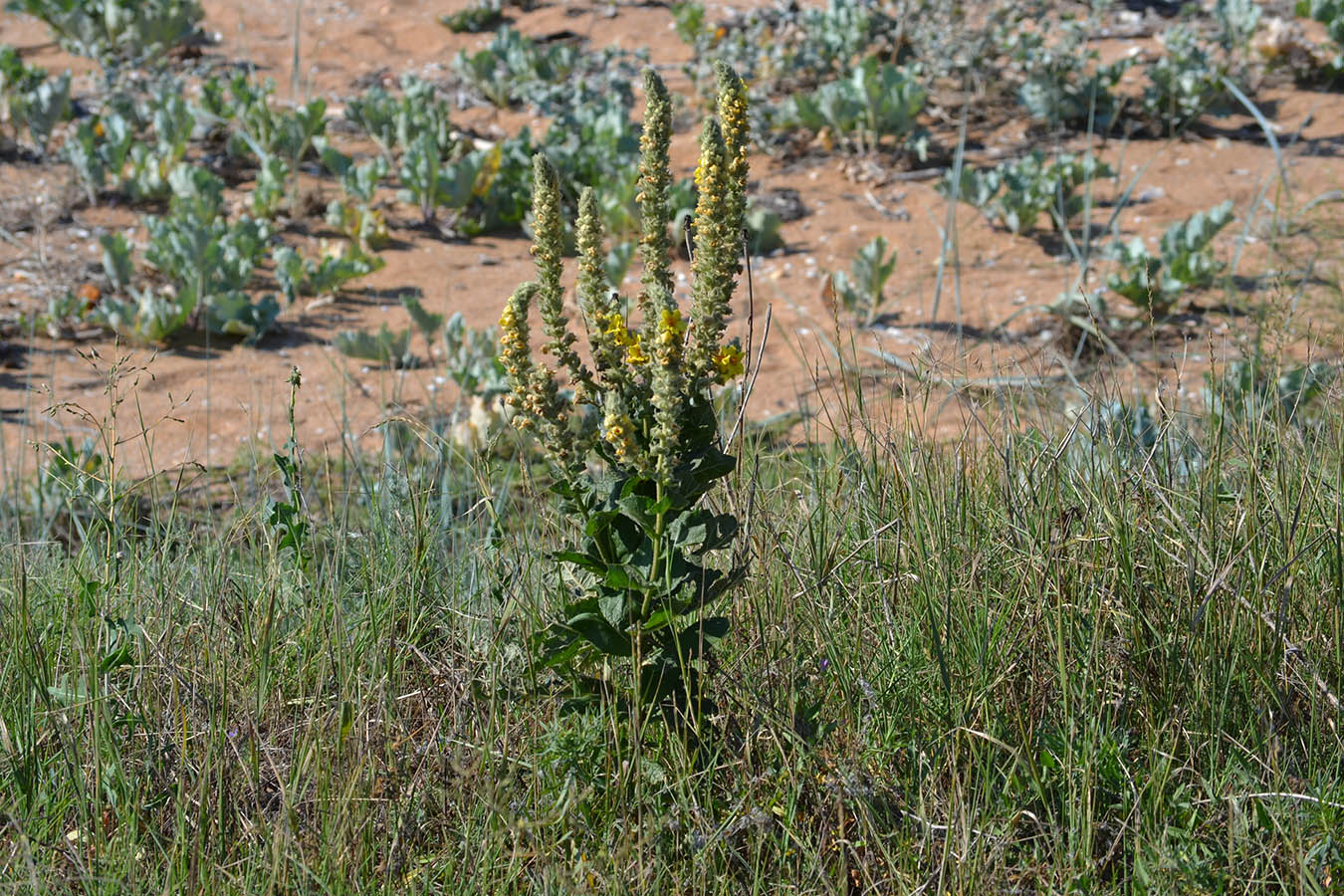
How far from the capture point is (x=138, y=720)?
6.89 feet

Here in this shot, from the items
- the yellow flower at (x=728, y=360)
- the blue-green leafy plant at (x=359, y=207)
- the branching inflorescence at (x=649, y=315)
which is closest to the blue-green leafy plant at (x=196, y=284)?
the blue-green leafy plant at (x=359, y=207)

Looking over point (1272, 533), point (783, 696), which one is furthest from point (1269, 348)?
point (783, 696)

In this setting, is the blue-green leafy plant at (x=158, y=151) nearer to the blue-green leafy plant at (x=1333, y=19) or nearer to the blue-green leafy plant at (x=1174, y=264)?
the blue-green leafy plant at (x=1174, y=264)

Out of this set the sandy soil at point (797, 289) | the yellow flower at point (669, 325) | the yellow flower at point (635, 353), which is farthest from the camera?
the sandy soil at point (797, 289)

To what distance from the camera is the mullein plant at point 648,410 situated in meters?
1.90

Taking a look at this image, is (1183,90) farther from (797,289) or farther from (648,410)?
(648,410)

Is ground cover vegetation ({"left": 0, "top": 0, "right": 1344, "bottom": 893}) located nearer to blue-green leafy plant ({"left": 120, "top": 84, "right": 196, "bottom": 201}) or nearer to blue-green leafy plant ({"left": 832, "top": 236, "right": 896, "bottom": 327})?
blue-green leafy plant ({"left": 832, "top": 236, "right": 896, "bottom": 327})

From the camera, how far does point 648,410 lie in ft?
6.60

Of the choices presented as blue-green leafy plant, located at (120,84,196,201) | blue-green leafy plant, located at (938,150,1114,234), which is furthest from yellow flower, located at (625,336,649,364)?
blue-green leafy plant, located at (120,84,196,201)

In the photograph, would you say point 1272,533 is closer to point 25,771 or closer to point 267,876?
point 267,876

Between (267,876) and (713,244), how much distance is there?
44.6 inches

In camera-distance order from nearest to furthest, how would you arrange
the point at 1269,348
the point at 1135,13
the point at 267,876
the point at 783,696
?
the point at 267,876 < the point at 783,696 < the point at 1269,348 < the point at 1135,13

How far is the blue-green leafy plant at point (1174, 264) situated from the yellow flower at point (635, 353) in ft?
11.8

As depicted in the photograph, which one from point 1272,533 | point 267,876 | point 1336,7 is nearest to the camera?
point 267,876
